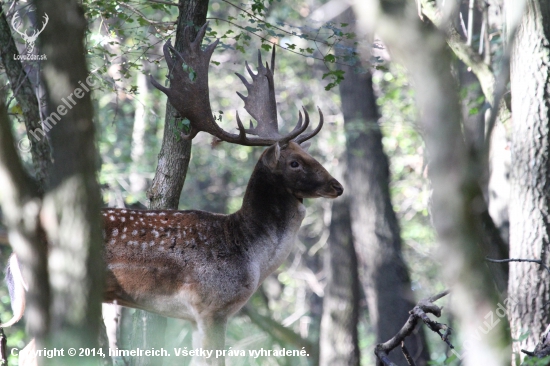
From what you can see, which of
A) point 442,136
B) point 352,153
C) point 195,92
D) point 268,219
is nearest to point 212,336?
point 268,219

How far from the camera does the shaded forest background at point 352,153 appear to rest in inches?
117

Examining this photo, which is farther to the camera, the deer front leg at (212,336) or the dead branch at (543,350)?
the deer front leg at (212,336)

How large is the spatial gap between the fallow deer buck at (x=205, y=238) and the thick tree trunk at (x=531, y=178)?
1922mm

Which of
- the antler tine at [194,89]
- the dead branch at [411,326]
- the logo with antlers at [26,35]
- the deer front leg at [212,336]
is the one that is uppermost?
the logo with antlers at [26,35]

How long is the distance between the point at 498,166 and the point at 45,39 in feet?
24.9

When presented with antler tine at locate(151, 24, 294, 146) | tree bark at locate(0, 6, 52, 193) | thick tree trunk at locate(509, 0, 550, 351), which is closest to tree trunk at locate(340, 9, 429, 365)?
thick tree trunk at locate(509, 0, 550, 351)

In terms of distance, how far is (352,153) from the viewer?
13188mm

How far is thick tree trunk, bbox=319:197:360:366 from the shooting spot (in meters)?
12.1

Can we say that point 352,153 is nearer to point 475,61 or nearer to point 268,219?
point 475,61

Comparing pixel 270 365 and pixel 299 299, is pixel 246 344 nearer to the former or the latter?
pixel 270 365

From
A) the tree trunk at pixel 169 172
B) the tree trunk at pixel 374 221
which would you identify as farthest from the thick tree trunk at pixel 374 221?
the tree trunk at pixel 169 172

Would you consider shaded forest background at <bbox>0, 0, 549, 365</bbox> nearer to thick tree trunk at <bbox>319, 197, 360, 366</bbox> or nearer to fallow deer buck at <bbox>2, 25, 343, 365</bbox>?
thick tree trunk at <bbox>319, 197, 360, 366</bbox>

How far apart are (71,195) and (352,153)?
1032cm

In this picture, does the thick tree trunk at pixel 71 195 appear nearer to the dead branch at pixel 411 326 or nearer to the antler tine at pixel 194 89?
the dead branch at pixel 411 326
